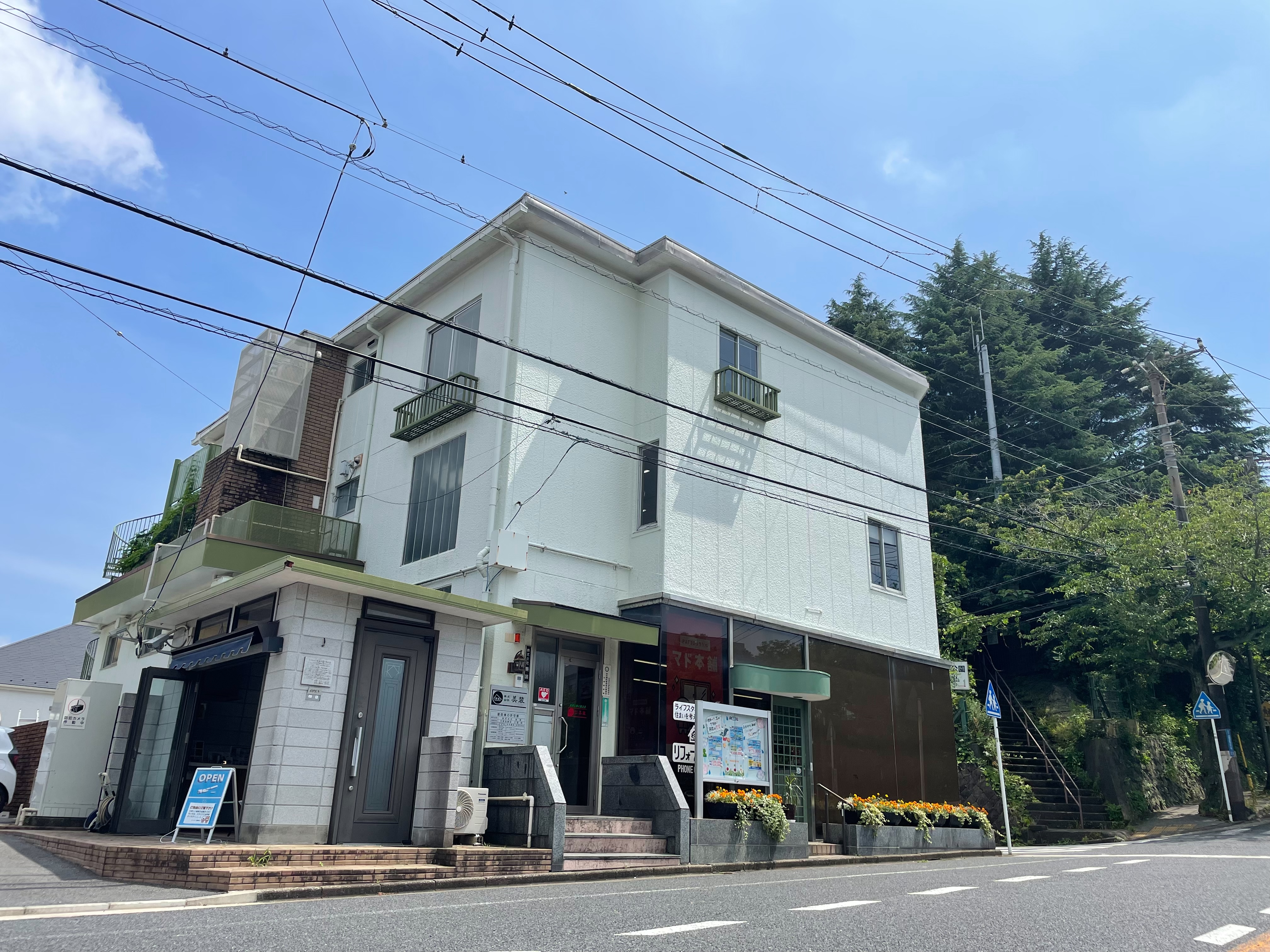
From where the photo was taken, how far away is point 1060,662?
26.3m

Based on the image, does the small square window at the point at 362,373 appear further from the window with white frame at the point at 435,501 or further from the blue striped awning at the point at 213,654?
the blue striped awning at the point at 213,654

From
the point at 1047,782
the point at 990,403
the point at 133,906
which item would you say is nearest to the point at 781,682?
the point at 1047,782

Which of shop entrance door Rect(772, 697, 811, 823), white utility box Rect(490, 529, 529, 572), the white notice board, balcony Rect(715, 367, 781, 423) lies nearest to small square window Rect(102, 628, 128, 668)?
white utility box Rect(490, 529, 529, 572)

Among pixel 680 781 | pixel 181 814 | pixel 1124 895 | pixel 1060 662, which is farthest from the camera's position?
pixel 1060 662

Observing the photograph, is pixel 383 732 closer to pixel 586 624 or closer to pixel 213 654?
pixel 213 654

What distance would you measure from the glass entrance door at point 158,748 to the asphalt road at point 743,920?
6730 millimetres

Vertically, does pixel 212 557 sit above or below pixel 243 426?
below

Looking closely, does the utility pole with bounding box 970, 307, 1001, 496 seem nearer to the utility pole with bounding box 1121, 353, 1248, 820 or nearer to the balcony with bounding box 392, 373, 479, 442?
the utility pole with bounding box 1121, 353, 1248, 820

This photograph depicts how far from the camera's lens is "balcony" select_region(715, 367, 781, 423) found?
684 inches

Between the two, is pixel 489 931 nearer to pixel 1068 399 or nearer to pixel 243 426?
pixel 243 426

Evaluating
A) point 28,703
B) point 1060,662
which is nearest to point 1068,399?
point 1060,662

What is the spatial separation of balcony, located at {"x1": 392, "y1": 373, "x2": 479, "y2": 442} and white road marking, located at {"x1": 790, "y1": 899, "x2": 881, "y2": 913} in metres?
10.4

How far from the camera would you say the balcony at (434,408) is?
16.2 m

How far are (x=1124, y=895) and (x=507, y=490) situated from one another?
1002 cm
